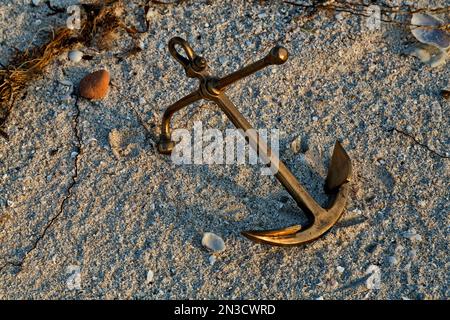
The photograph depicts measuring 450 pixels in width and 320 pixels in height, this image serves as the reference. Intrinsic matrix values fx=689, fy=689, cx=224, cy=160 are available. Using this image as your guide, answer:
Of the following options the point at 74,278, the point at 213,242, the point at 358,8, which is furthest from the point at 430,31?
the point at 74,278

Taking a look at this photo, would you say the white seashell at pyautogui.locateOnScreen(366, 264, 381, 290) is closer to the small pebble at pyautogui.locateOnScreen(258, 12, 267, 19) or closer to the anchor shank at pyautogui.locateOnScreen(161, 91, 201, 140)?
the anchor shank at pyautogui.locateOnScreen(161, 91, 201, 140)

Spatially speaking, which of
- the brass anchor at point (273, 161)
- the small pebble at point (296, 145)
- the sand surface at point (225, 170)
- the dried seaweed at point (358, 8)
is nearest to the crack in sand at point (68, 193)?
the sand surface at point (225, 170)

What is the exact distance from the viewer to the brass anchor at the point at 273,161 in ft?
6.77

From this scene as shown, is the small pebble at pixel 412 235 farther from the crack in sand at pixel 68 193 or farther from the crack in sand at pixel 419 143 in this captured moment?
the crack in sand at pixel 68 193

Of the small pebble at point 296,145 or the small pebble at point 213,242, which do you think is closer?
the small pebble at point 213,242

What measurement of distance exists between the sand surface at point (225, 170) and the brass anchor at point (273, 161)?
2.6 inches

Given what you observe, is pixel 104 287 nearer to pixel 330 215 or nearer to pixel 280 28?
pixel 330 215

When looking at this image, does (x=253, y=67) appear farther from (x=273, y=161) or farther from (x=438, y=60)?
(x=438, y=60)

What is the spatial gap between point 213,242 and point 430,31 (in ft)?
4.00

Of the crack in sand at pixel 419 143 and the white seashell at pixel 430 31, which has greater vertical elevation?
the white seashell at pixel 430 31

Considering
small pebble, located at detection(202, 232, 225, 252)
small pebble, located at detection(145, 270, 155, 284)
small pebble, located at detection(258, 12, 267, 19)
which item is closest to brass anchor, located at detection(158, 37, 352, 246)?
small pebble, located at detection(202, 232, 225, 252)
